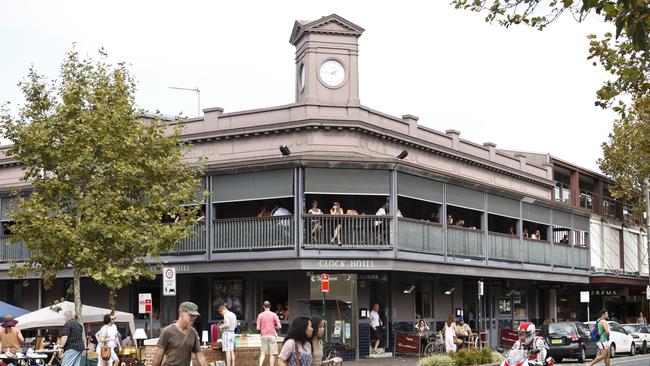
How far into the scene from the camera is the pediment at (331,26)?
32.2 metres

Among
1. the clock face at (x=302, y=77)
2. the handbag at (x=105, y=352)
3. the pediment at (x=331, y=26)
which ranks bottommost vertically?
the handbag at (x=105, y=352)

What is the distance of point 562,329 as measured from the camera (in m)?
32.7

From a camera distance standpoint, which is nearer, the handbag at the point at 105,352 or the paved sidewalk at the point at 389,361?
the handbag at the point at 105,352

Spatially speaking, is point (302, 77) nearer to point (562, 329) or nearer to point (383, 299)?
point (383, 299)

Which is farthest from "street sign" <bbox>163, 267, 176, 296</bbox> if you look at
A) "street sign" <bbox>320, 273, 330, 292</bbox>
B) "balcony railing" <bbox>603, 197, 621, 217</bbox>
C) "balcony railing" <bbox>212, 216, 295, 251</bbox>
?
"balcony railing" <bbox>603, 197, 621, 217</bbox>

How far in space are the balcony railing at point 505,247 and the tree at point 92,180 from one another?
13700mm

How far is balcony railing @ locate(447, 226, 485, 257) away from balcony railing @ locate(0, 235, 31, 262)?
15.6 meters

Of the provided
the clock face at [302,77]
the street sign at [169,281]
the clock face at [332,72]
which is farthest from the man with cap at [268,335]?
the clock face at [302,77]

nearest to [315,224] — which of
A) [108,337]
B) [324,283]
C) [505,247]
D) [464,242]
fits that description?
[324,283]

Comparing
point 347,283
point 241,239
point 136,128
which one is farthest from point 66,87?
point 347,283

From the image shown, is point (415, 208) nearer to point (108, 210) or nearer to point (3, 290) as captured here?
point (108, 210)

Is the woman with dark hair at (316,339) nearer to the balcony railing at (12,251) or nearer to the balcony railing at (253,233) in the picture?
the balcony railing at (253,233)

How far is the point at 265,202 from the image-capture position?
3225 centimetres

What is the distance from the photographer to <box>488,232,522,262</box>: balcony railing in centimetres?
3619
